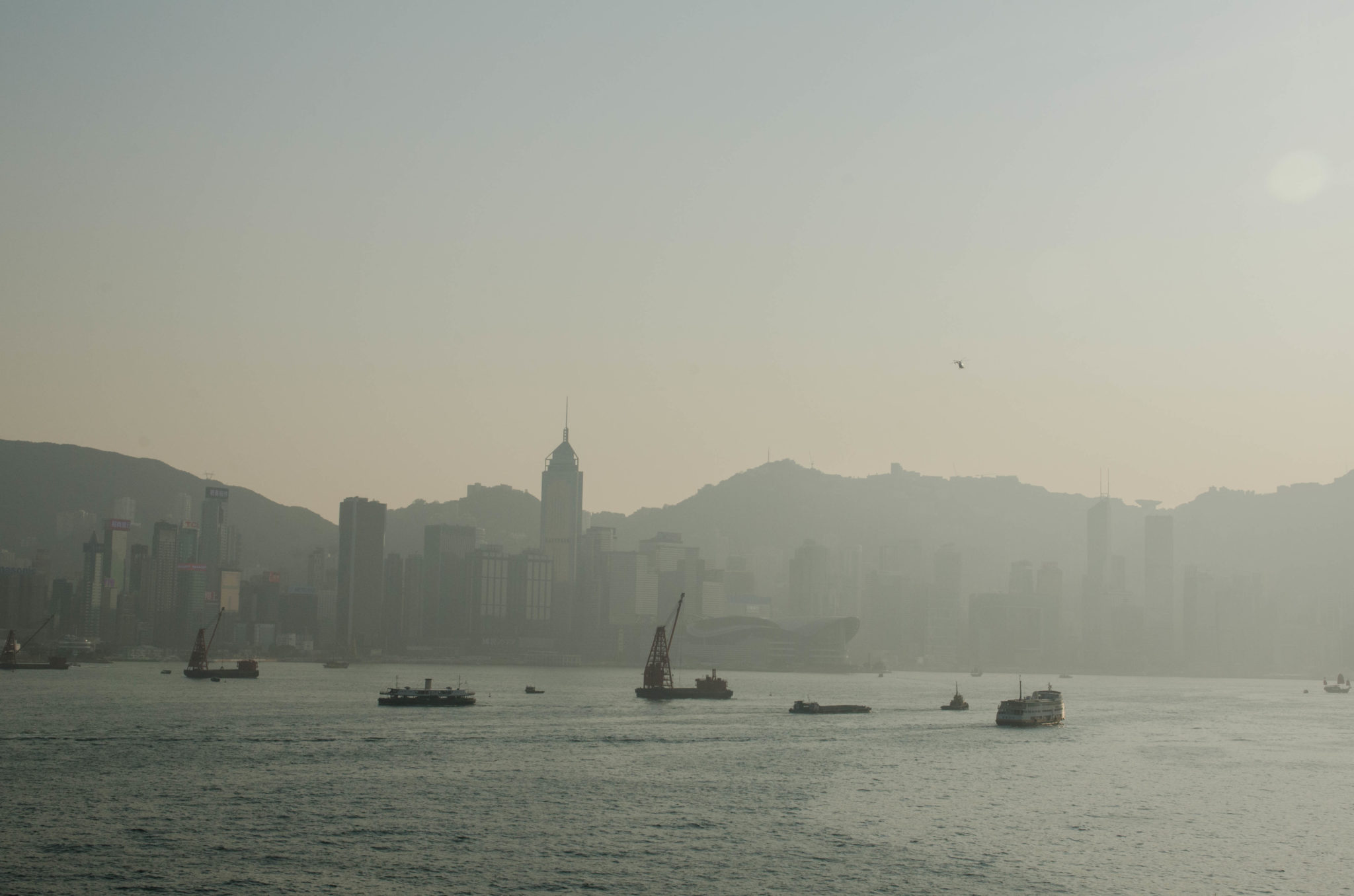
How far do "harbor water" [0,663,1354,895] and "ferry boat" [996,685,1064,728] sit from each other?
15.7m

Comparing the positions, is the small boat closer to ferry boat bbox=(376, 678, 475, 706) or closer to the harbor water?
the harbor water

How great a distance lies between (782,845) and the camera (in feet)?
227

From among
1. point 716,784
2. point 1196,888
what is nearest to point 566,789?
point 716,784

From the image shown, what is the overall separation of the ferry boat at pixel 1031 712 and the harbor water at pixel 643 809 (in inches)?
617

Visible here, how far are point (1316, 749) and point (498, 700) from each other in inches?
4428

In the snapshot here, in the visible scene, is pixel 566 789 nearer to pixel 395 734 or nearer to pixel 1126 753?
pixel 395 734

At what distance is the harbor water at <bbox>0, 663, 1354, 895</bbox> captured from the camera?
6141cm

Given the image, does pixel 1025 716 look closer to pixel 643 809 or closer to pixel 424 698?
pixel 424 698

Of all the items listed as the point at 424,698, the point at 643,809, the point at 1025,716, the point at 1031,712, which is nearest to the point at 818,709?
the point at 1025,716

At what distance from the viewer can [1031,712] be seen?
15762 centimetres

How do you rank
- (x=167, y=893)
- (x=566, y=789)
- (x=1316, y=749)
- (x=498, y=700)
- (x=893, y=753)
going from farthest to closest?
(x=498, y=700)
(x=1316, y=749)
(x=893, y=753)
(x=566, y=789)
(x=167, y=893)

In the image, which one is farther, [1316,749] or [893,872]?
[1316,749]

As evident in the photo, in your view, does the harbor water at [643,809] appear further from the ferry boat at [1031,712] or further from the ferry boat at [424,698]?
the ferry boat at [424,698]

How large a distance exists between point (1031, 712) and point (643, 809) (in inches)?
3573
